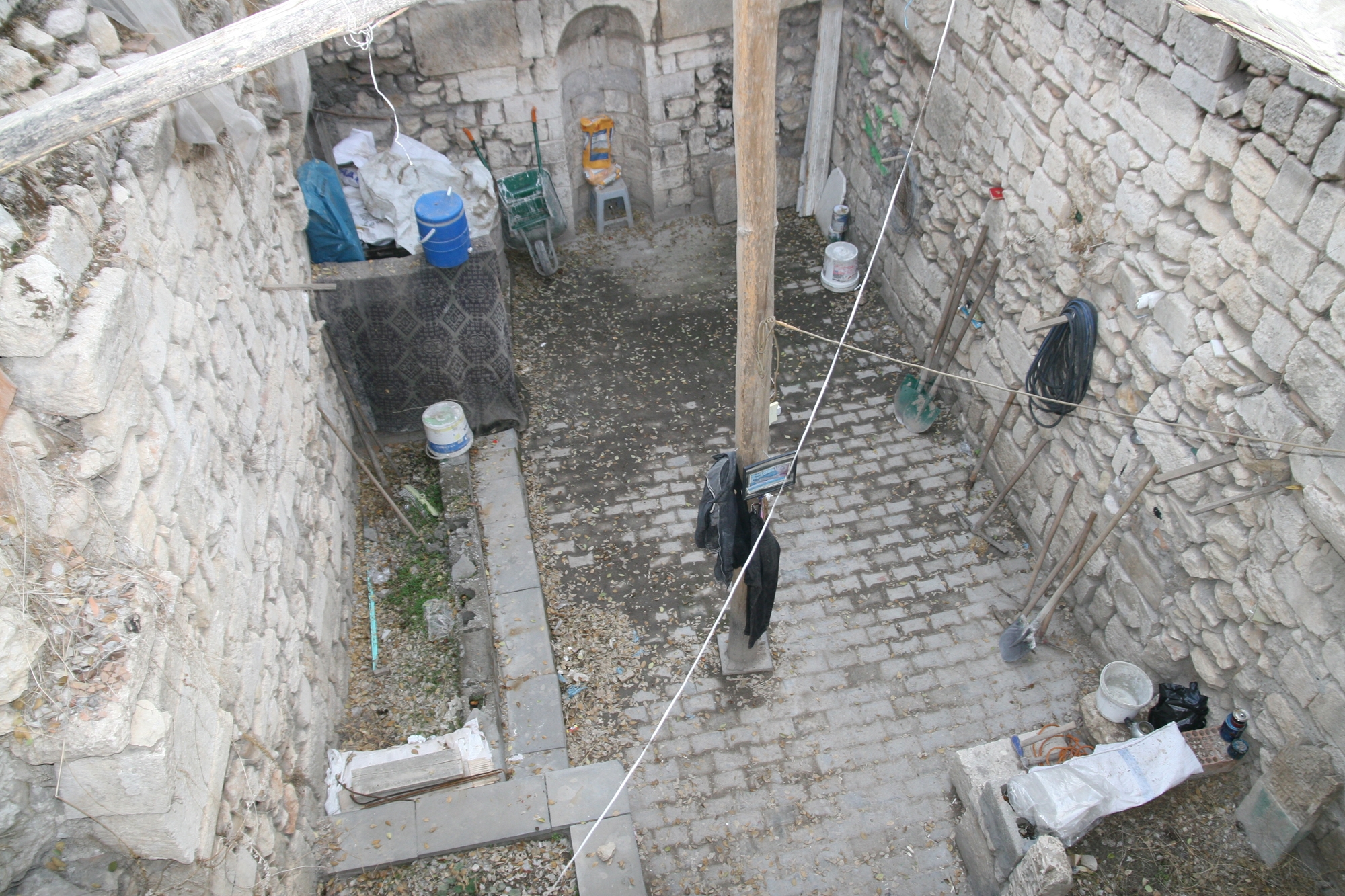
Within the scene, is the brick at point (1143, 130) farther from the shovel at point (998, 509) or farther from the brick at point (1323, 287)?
the shovel at point (998, 509)

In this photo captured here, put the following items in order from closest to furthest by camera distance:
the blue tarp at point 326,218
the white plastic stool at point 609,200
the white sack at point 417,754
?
1. the white sack at point 417,754
2. the blue tarp at point 326,218
3. the white plastic stool at point 609,200

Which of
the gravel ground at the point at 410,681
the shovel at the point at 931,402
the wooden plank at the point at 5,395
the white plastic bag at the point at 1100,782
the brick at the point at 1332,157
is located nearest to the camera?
the wooden plank at the point at 5,395

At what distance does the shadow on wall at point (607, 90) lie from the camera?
8.03 m

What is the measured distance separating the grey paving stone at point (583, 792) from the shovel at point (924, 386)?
3.61 meters

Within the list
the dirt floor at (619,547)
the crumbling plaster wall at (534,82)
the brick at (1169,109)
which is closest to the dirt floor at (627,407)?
the dirt floor at (619,547)

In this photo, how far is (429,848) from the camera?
14.3 ft

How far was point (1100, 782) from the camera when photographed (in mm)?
4301

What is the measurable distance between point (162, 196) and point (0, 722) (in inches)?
84.7

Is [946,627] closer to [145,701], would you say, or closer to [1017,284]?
[1017,284]

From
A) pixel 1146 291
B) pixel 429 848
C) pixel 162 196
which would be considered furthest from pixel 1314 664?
pixel 162 196

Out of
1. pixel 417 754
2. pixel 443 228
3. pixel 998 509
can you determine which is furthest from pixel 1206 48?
pixel 417 754

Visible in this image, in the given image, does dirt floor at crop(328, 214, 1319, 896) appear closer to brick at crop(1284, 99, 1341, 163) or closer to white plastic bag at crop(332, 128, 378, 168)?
white plastic bag at crop(332, 128, 378, 168)

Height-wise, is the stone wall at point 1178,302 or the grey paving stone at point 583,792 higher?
the stone wall at point 1178,302

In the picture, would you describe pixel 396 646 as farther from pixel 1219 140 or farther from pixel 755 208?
pixel 1219 140
